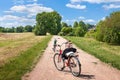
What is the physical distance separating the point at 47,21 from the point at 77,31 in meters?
17.1

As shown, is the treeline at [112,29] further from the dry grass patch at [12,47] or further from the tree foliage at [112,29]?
the dry grass patch at [12,47]

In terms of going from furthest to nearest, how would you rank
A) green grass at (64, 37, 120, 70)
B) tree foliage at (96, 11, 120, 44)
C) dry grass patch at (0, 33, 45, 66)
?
tree foliage at (96, 11, 120, 44) → dry grass patch at (0, 33, 45, 66) → green grass at (64, 37, 120, 70)

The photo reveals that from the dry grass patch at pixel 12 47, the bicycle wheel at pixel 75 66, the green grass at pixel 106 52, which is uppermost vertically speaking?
the bicycle wheel at pixel 75 66

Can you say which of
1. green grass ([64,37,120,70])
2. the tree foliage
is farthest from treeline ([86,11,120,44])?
green grass ([64,37,120,70])

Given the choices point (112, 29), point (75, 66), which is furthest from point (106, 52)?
point (112, 29)

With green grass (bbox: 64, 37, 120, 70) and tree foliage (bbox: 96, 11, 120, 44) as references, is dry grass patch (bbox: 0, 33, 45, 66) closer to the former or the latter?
green grass (bbox: 64, 37, 120, 70)

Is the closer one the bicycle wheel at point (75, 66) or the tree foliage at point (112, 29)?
the bicycle wheel at point (75, 66)

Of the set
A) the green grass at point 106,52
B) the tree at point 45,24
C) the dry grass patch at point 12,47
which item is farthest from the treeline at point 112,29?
the tree at point 45,24

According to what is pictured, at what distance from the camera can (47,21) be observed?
11256 cm

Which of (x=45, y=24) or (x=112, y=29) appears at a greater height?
(x=45, y=24)

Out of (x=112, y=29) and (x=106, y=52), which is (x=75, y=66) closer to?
(x=106, y=52)

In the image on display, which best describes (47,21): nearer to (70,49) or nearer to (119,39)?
(119,39)

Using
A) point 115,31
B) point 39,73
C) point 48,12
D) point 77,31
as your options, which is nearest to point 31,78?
point 39,73

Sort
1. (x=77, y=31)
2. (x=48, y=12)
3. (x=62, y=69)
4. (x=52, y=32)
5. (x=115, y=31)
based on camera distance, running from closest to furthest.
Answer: (x=62, y=69), (x=115, y=31), (x=77, y=31), (x=52, y=32), (x=48, y=12)
